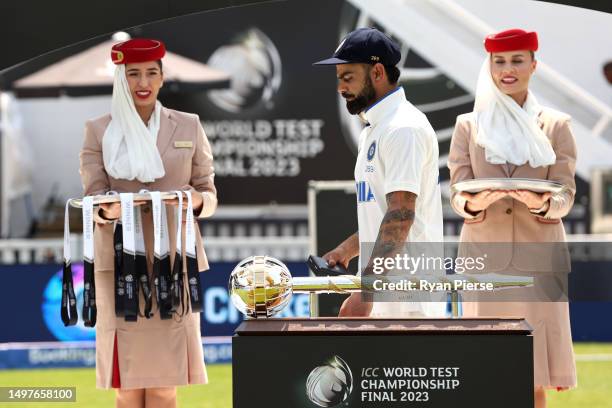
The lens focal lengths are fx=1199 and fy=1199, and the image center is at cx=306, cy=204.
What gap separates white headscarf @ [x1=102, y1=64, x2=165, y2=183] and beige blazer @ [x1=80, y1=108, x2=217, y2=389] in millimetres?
43

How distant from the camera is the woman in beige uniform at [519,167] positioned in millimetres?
4215

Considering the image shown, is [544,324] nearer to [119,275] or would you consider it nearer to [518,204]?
[518,204]

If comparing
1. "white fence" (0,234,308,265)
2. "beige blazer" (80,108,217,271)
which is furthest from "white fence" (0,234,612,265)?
"beige blazer" (80,108,217,271)

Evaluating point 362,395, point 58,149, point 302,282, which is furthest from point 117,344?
point 58,149

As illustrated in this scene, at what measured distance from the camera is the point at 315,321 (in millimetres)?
2875

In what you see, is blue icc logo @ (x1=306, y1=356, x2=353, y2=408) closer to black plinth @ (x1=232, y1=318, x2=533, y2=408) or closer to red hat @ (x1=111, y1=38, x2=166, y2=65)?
black plinth @ (x1=232, y1=318, x2=533, y2=408)

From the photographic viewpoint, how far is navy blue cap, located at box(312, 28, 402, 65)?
370 centimetres

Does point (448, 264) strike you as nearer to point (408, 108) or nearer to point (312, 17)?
point (408, 108)

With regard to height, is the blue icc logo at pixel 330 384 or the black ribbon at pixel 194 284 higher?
the black ribbon at pixel 194 284

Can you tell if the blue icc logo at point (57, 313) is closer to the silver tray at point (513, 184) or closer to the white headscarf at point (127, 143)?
the white headscarf at point (127, 143)

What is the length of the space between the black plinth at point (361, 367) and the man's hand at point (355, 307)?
2.43ft

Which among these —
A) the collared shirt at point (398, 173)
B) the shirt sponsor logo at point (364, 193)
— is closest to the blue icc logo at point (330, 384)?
the collared shirt at point (398, 173)
